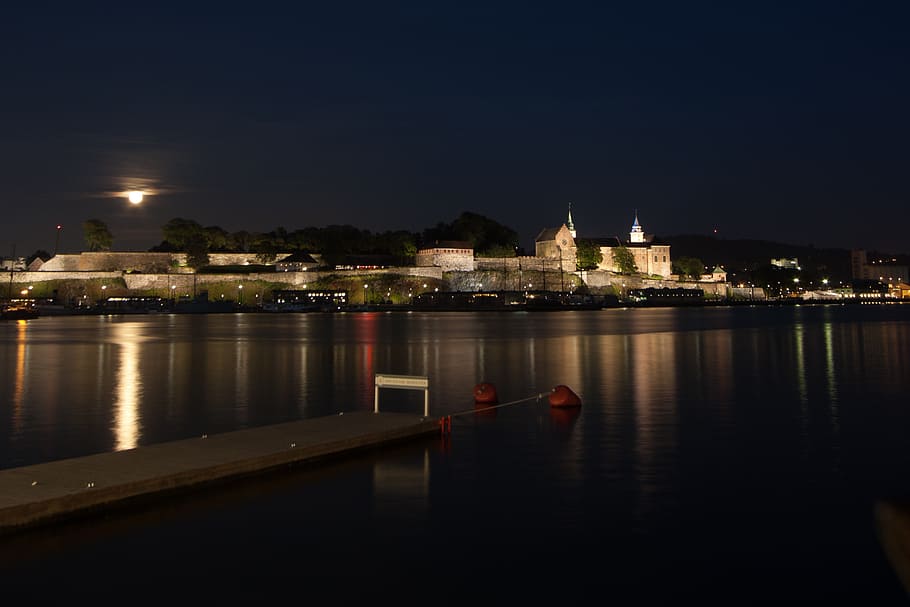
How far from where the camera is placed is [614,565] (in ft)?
22.6

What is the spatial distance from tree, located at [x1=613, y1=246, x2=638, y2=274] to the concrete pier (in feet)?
449

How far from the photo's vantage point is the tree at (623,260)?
14588 cm

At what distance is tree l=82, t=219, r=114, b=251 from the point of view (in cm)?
12519

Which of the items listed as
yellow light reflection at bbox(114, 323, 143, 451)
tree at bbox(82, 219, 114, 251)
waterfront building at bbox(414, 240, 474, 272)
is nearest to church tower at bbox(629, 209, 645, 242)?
waterfront building at bbox(414, 240, 474, 272)

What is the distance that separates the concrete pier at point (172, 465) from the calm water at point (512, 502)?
1.07 feet

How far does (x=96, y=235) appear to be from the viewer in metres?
125

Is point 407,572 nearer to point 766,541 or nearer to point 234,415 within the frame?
point 766,541

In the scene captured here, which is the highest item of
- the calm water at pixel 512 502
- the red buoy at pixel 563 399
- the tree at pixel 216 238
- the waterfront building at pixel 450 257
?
the tree at pixel 216 238

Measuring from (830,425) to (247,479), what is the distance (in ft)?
35.1

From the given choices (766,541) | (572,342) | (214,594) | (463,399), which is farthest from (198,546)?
(572,342)

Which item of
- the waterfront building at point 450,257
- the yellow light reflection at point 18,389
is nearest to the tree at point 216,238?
the waterfront building at point 450,257

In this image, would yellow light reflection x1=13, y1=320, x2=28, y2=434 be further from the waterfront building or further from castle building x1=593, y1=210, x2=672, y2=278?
castle building x1=593, y1=210, x2=672, y2=278

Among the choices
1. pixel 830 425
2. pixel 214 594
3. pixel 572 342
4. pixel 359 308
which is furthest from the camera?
pixel 359 308

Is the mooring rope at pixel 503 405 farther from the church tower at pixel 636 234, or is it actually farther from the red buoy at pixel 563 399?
the church tower at pixel 636 234
